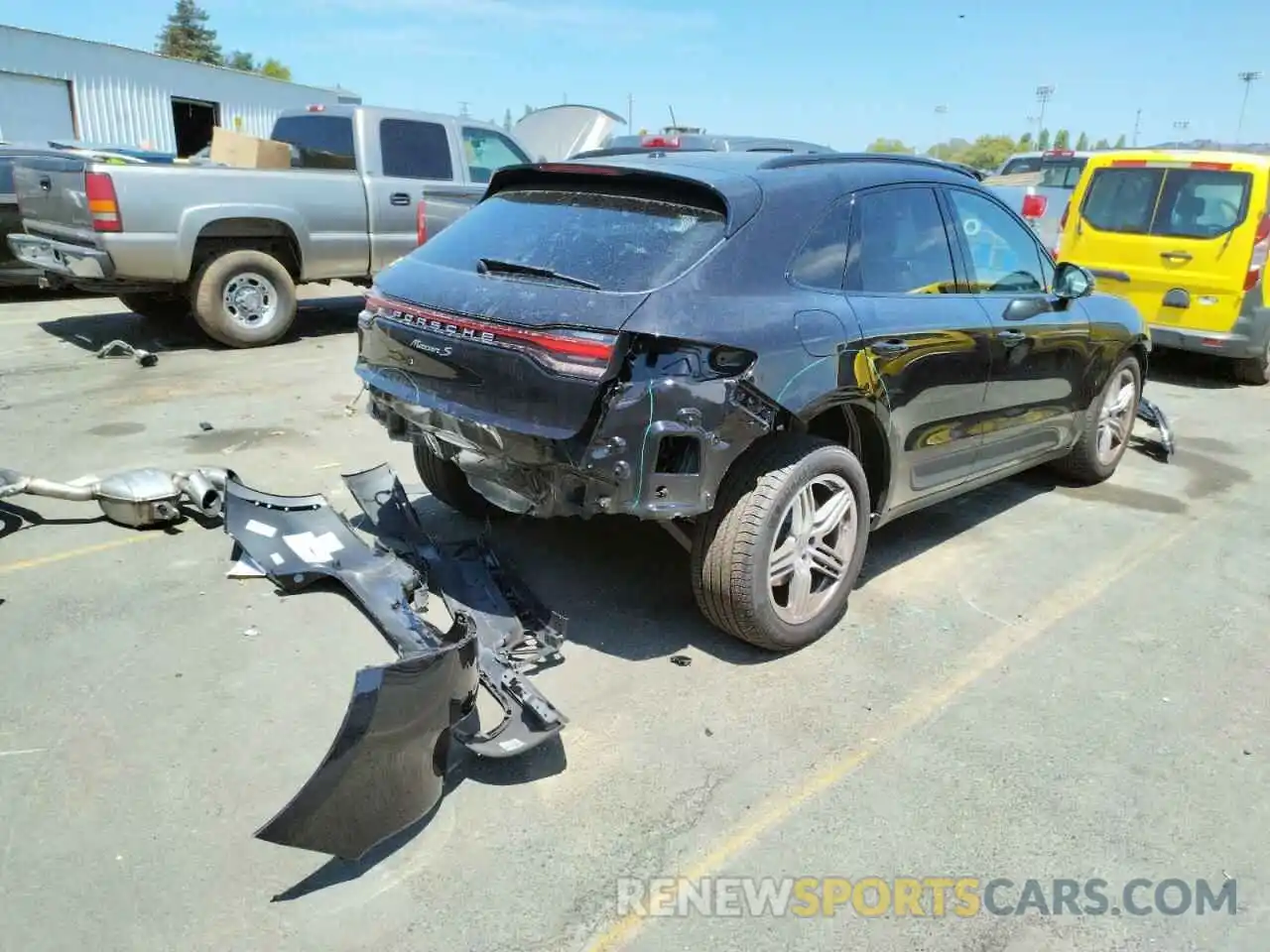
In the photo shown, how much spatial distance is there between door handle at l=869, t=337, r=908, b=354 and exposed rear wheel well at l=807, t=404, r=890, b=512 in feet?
0.76

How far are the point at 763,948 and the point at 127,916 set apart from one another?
1526 millimetres

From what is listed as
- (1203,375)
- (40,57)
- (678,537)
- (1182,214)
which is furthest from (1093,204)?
(40,57)

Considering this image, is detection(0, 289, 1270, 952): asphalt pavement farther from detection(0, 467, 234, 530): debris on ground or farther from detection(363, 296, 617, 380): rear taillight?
detection(363, 296, 617, 380): rear taillight

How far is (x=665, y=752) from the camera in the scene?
117 inches

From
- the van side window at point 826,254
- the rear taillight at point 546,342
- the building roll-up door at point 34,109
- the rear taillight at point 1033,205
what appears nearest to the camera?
the rear taillight at point 546,342

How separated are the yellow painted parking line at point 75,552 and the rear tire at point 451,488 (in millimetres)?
1232

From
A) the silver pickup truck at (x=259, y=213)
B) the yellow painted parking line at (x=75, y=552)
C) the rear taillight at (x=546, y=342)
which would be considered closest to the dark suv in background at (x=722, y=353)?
the rear taillight at (x=546, y=342)

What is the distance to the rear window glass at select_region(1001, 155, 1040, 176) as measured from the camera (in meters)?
16.9

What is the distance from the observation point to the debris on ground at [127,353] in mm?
7723

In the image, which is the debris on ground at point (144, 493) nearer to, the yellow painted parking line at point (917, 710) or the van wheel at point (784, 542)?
the van wheel at point (784, 542)

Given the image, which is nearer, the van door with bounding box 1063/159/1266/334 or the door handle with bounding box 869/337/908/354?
the door handle with bounding box 869/337/908/354

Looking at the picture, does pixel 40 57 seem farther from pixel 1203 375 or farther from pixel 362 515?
pixel 1203 375

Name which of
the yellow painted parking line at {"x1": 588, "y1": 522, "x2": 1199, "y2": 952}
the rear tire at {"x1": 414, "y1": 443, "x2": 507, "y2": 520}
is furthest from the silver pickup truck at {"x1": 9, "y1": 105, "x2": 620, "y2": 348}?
the yellow painted parking line at {"x1": 588, "y1": 522, "x2": 1199, "y2": 952}

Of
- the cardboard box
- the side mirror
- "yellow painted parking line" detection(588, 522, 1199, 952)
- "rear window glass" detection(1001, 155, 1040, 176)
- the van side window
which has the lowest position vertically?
"yellow painted parking line" detection(588, 522, 1199, 952)
